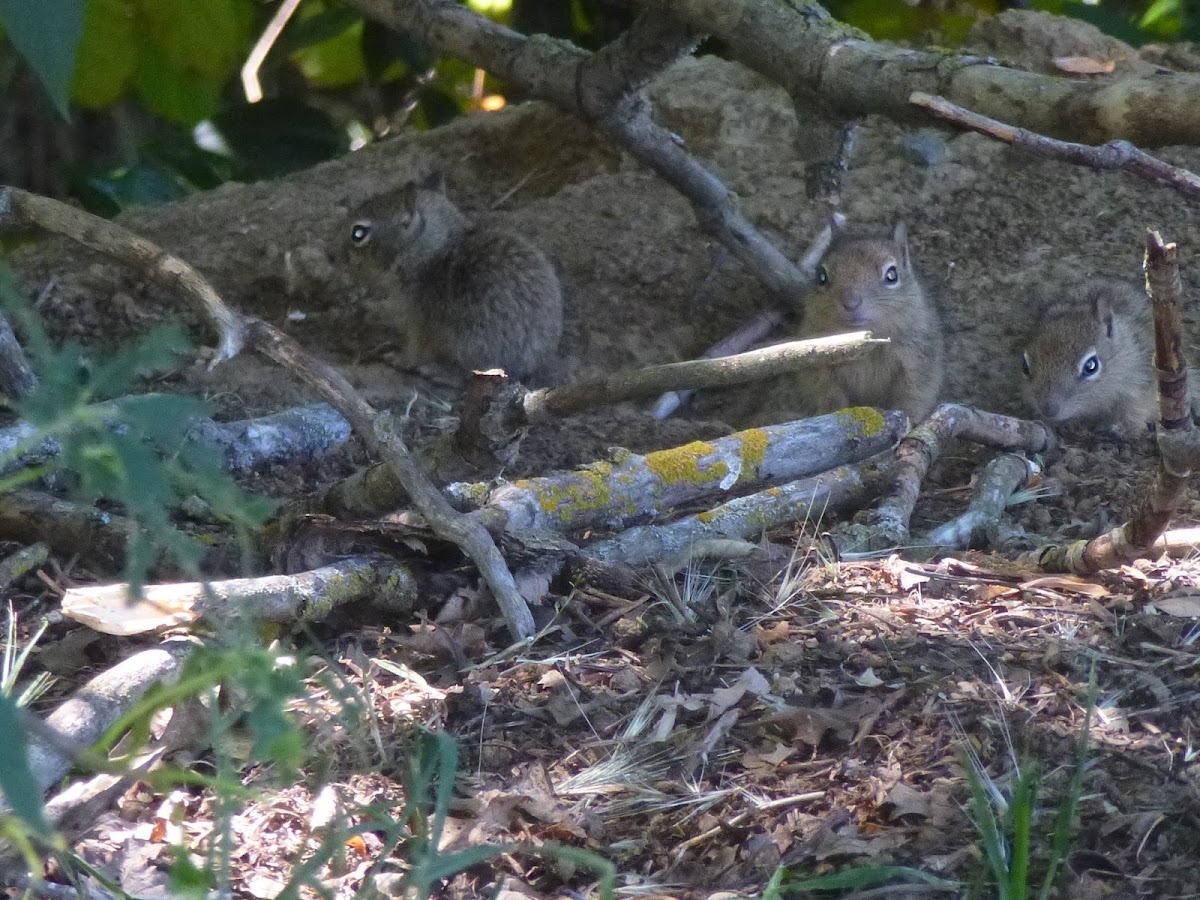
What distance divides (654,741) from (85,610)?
1.37m

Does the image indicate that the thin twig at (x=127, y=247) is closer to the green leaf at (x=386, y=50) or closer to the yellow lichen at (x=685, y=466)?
the yellow lichen at (x=685, y=466)

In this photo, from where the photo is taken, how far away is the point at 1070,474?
5.06m

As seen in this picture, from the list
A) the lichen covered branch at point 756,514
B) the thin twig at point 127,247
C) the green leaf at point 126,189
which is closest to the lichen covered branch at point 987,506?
the lichen covered branch at point 756,514

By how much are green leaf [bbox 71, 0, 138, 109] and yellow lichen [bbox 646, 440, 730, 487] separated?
3189 millimetres

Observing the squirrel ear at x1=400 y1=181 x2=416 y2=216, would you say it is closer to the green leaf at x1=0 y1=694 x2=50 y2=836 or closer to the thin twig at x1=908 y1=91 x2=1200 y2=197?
the thin twig at x1=908 y1=91 x2=1200 y2=197

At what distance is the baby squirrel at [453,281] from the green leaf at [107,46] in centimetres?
148

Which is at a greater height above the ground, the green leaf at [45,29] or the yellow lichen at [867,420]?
the green leaf at [45,29]

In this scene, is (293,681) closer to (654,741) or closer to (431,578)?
(654,741)

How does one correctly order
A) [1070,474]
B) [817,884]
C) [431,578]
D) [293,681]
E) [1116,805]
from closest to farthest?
[293,681] → [817,884] → [1116,805] → [431,578] → [1070,474]

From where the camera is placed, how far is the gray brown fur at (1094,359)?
19.5ft

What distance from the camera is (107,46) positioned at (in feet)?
18.7

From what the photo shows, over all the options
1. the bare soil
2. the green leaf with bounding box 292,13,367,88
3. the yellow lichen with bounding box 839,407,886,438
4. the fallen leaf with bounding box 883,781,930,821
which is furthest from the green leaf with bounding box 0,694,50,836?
the green leaf with bounding box 292,13,367,88

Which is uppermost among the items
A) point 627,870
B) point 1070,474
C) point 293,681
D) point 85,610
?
point 293,681

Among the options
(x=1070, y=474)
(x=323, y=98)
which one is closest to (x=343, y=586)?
(x=1070, y=474)
